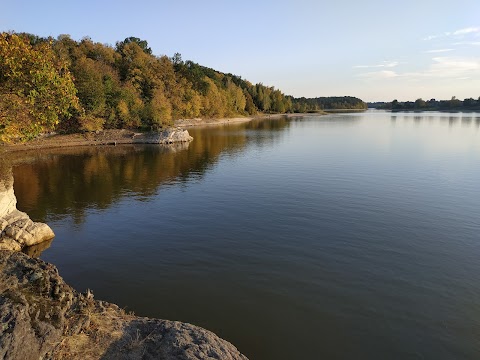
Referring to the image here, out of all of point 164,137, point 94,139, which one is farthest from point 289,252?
point 94,139

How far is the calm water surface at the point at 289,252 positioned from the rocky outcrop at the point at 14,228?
53.2 inches

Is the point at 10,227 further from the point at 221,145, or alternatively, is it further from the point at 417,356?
the point at 221,145

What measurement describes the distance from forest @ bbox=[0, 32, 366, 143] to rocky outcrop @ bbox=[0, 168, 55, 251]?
4.14m

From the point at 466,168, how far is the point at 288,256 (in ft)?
121

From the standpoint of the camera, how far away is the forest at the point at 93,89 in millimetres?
19141

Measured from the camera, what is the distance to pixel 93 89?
79875mm

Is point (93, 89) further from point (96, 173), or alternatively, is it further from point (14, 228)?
point (14, 228)

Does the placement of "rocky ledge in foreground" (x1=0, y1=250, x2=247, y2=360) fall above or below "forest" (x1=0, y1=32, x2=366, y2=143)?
below

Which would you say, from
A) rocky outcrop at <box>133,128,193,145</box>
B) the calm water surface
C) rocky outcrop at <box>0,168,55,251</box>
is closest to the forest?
rocky outcrop at <box>0,168,55,251</box>

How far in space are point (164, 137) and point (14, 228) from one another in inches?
2434

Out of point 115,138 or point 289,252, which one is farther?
point 115,138

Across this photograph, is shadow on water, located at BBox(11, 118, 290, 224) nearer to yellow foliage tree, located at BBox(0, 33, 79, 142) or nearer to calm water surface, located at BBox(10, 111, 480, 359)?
calm water surface, located at BBox(10, 111, 480, 359)

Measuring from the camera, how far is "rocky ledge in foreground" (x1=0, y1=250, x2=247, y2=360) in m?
8.84

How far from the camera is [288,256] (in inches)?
806
